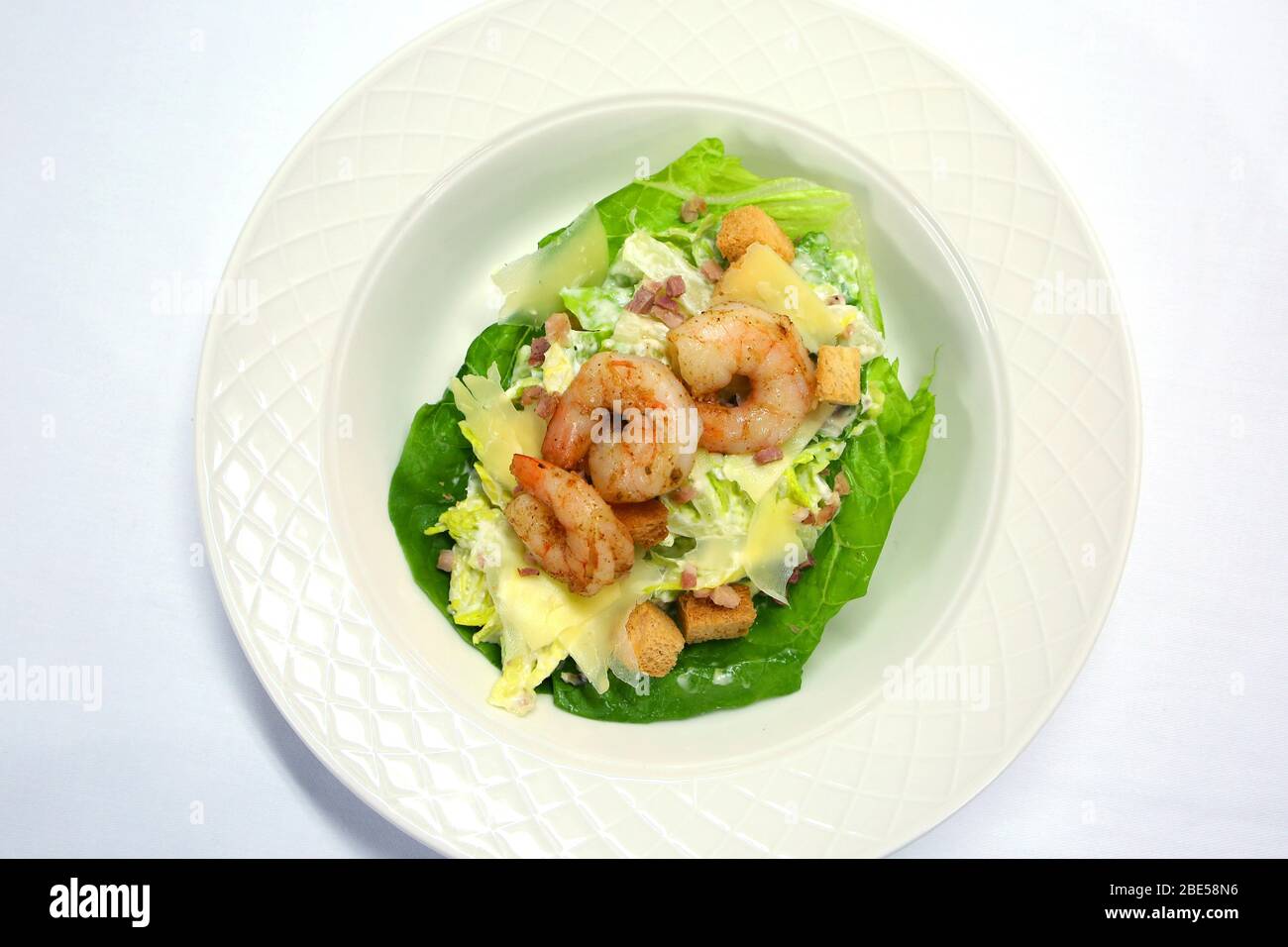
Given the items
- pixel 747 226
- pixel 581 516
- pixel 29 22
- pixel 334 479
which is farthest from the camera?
pixel 29 22

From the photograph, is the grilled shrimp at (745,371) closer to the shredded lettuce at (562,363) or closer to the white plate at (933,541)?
the shredded lettuce at (562,363)

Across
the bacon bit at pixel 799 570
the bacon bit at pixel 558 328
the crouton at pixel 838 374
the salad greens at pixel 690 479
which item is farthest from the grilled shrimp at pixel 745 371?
the bacon bit at pixel 799 570

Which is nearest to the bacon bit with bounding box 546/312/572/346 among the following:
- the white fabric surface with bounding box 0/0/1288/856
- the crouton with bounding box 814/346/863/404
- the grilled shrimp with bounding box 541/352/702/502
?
the grilled shrimp with bounding box 541/352/702/502

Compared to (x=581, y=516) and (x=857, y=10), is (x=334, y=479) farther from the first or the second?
(x=857, y=10)

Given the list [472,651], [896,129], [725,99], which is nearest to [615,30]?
[725,99]

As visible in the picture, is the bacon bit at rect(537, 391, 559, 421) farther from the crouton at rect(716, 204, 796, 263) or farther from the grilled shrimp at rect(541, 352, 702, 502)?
the crouton at rect(716, 204, 796, 263)
